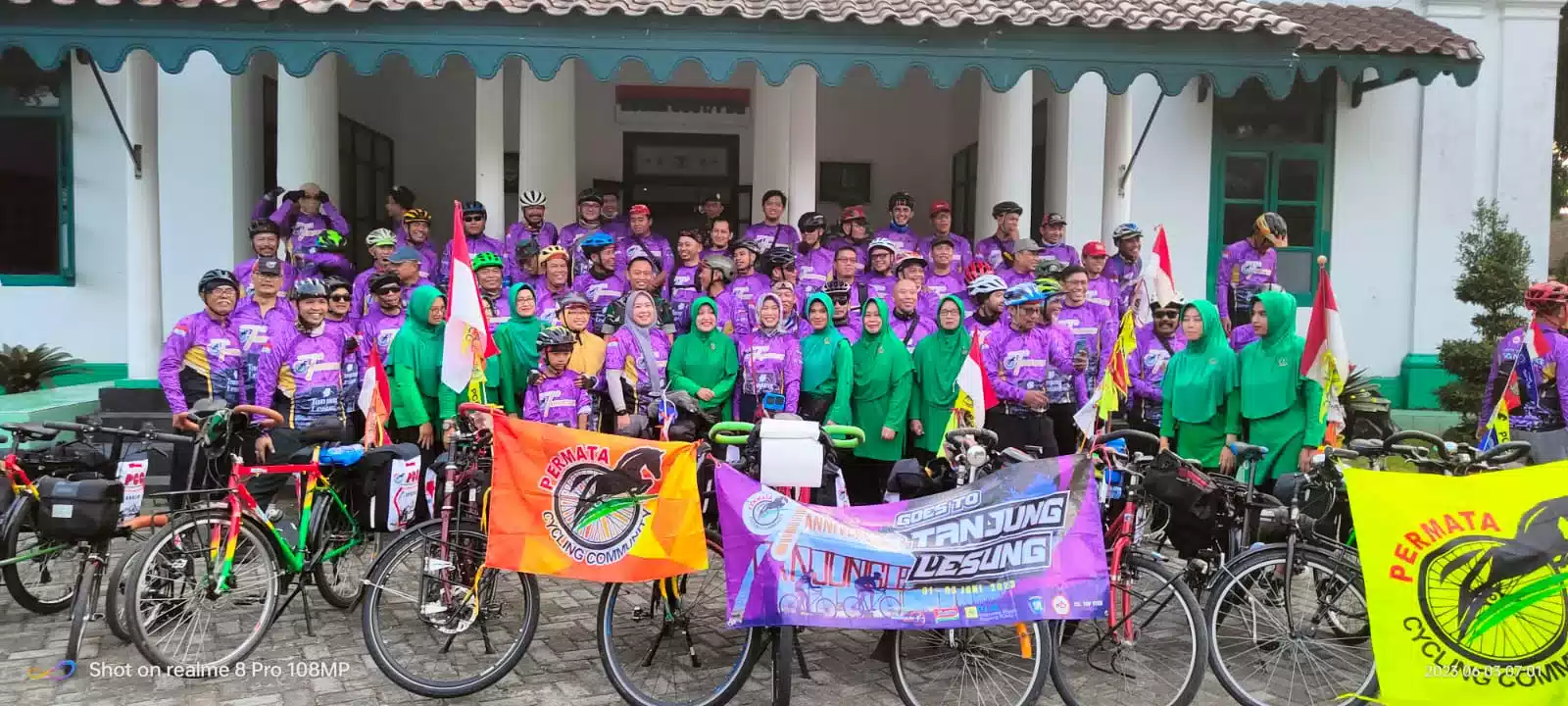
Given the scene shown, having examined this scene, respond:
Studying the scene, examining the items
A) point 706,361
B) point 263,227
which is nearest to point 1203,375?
point 706,361

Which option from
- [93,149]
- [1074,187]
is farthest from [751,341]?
[93,149]

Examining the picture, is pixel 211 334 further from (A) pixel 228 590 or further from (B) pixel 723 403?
(B) pixel 723 403

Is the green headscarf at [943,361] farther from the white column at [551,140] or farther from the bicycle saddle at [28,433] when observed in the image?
the white column at [551,140]

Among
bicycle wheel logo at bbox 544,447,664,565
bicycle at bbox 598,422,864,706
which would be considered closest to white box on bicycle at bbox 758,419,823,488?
bicycle at bbox 598,422,864,706

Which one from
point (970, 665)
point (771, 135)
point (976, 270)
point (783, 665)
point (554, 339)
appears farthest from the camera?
point (771, 135)

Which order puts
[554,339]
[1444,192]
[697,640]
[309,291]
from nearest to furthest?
[697,640]
[554,339]
[309,291]
[1444,192]

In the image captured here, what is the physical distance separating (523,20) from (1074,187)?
6276 millimetres

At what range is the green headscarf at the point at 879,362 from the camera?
679cm

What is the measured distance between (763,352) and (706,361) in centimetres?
38

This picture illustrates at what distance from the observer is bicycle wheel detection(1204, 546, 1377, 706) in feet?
14.3

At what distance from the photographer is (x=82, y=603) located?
4715mm

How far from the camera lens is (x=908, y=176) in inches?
590

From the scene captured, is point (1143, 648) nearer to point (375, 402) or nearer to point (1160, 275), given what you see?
point (1160, 275)

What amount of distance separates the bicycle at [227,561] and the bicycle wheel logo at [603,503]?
1.42m
